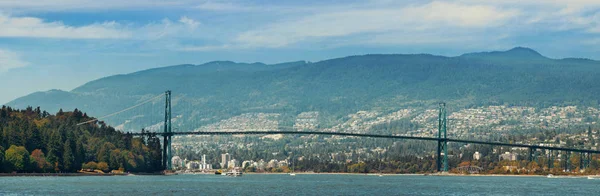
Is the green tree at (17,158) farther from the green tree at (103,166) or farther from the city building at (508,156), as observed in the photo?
the city building at (508,156)

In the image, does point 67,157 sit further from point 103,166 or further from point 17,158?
point 17,158

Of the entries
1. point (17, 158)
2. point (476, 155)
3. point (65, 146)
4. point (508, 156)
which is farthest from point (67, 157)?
point (508, 156)

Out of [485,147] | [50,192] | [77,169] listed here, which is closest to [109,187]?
[50,192]

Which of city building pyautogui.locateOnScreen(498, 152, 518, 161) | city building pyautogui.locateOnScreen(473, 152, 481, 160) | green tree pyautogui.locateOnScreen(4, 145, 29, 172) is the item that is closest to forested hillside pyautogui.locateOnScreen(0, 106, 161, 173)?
green tree pyautogui.locateOnScreen(4, 145, 29, 172)

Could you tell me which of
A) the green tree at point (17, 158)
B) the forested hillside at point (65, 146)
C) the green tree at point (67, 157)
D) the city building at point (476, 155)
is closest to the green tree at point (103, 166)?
the forested hillside at point (65, 146)

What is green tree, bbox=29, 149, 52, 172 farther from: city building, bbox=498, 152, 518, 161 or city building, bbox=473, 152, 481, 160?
city building, bbox=498, 152, 518, 161

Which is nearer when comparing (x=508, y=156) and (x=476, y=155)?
(x=508, y=156)

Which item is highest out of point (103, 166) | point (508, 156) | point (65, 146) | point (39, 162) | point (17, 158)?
point (65, 146)
